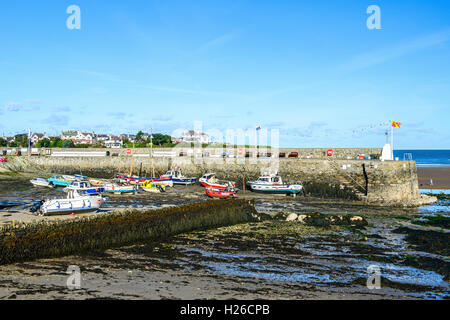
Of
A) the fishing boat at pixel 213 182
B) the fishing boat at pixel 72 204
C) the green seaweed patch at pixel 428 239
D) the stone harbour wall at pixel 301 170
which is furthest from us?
the fishing boat at pixel 213 182

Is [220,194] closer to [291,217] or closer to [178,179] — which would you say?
[291,217]

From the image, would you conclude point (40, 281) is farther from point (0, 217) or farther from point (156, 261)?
point (0, 217)

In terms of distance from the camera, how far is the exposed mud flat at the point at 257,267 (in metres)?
12.4

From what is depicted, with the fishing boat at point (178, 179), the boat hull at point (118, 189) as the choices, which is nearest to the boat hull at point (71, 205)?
the boat hull at point (118, 189)

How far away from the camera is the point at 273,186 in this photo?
42188mm

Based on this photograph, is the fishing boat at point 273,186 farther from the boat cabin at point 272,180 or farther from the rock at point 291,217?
the rock at point 291,217

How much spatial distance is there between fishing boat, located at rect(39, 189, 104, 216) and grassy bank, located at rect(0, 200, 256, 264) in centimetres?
359

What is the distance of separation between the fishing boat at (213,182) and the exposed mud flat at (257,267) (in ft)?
61.9

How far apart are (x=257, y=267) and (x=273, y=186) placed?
1072 inches

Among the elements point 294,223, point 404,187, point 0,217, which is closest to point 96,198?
point 0,217

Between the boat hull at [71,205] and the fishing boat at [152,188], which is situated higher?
the boat hull at [71,205]

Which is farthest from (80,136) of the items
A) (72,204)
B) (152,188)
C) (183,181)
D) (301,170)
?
(72,204)

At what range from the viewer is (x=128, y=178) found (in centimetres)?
5012

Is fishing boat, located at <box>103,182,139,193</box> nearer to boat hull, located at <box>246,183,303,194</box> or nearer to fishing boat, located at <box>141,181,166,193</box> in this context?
fishing boat, located at <box>141,181,166,193</box>
